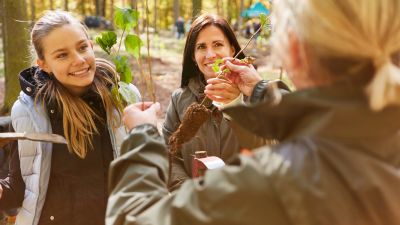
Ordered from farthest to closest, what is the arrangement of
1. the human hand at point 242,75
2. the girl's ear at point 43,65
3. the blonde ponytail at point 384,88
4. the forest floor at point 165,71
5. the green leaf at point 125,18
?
the forest floor at point 165,71 → the girl's ear at point 43,65 → the human hand at point 242,75 → the green leaf at point 125,18 → the blonde ponytail at point 384,88

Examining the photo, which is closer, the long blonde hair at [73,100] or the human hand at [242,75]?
the human hand at [242,75]

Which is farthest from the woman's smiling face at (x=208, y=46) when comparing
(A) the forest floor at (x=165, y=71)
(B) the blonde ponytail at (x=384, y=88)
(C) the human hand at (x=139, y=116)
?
(A) the forest floor at (x=165, y=71)

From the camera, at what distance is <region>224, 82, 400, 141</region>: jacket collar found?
3.79 feet

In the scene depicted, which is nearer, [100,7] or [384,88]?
[384,88]

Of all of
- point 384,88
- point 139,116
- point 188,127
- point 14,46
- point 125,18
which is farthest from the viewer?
point 14,46

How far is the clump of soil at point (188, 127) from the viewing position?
2520mm

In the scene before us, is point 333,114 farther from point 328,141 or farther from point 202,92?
point 202,92

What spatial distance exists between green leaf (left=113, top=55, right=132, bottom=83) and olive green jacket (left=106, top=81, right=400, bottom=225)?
141 centimetres

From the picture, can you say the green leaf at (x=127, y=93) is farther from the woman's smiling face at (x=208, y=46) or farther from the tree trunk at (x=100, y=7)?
the tree trunk at (x=100, y=7)

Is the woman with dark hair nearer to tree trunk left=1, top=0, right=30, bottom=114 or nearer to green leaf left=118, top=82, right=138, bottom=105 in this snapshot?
green leaf left=118, top=82, right=138, bottom=105

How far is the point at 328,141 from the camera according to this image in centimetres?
116

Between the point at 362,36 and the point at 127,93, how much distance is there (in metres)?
1.55

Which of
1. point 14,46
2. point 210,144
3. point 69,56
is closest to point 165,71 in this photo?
point 14,46

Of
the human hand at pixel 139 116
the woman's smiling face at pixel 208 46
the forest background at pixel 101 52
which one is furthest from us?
the forest background at pixel 101 52
